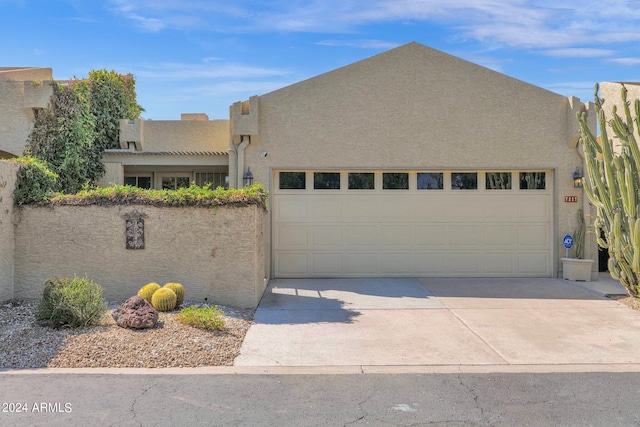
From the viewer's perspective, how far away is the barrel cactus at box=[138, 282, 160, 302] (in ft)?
23.7

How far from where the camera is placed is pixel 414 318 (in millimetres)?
7434

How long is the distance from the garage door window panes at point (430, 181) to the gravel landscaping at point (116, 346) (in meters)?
6.25

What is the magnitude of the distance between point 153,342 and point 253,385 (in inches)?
67.1

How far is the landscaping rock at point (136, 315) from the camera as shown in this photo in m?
6.09

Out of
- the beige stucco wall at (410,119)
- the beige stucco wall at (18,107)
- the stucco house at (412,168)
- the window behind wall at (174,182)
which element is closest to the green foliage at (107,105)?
the beige stucco wall at (18,107)

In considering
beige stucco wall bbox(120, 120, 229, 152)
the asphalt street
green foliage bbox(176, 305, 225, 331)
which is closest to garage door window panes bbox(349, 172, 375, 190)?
beige stucco wall bbox(120, 120, 229, 152)

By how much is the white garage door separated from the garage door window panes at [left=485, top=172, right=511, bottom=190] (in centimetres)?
2

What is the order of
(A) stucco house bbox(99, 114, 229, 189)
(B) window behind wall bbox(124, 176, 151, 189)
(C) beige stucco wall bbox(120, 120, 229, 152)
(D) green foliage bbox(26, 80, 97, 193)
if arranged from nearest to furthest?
(D) green foliage bbox(26, 80, 97, 193)
(A) stucco house bbox(99, 114, 229, 189)
(C) beige stucco wall bbox(120, 120, 229, 152)
(B) window behind wall bbox(124, 176, 151, 189)

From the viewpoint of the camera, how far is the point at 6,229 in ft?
25.5

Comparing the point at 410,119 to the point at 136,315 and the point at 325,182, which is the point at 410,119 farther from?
the point at 136,315

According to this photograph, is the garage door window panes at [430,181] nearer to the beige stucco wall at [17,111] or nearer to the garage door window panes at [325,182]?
the garage door window panes at [325,182]

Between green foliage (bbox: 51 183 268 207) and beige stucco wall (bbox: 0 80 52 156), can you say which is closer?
green foliage (bbox: 51 183 268 207)

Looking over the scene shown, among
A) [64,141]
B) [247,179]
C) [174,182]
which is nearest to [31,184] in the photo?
[247,179]

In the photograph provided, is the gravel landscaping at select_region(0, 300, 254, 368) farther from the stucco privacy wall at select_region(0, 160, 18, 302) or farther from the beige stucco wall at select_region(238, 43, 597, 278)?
the beige stucco wall at select_region(238, 43, 597, 278)
